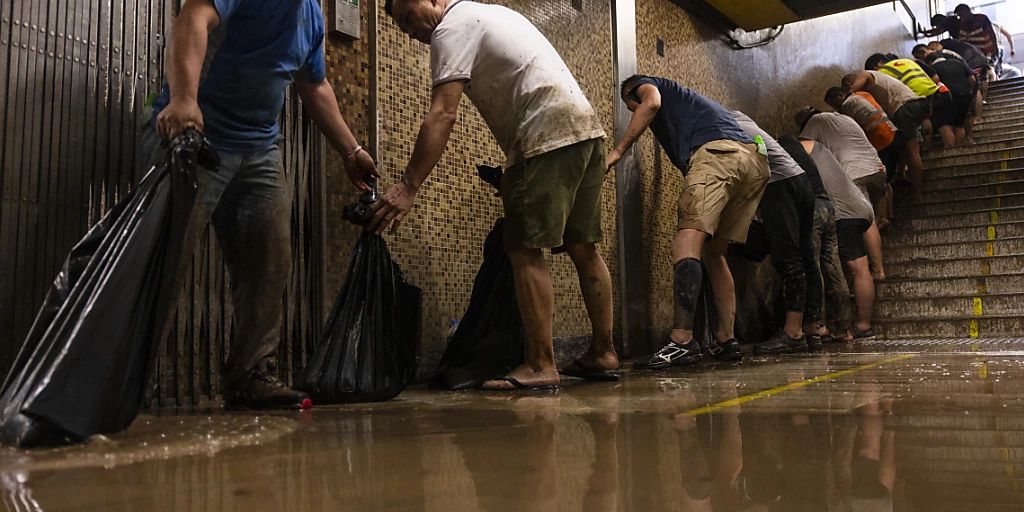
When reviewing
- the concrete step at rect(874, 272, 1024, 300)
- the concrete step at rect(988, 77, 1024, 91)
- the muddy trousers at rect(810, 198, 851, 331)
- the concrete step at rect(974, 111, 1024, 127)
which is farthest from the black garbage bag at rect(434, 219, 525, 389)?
the concrete step at rect(988, 77, 1024, 91)

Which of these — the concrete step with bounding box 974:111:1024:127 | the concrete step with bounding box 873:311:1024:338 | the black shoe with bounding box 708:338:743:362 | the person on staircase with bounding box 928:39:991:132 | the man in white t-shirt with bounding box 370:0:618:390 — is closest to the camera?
the man in white t-shirt with bounding box 370:0:618:390

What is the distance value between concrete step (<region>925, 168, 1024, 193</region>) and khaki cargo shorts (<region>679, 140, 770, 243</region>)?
4.87 m

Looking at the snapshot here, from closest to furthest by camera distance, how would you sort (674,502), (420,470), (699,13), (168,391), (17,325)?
(674,502) < (420,470) < (17,325) < (168,391) < (699,13)

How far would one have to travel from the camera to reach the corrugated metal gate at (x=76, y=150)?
2.25 meters

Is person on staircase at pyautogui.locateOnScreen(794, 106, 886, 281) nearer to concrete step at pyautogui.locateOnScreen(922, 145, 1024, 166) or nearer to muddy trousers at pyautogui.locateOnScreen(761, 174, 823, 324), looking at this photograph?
muddy trousers at pyautogui.locateOnScreen(761, 174, 823, 324)

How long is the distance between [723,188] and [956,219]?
4480 mm

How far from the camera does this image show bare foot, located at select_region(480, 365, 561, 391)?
263 centimetres

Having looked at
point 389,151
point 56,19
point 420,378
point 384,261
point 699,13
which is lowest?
point 420,378

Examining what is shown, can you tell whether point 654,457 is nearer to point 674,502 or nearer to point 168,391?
point 674,502

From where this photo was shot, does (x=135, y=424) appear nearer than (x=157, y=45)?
Yes

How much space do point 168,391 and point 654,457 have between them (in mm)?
1923

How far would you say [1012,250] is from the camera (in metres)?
6.55

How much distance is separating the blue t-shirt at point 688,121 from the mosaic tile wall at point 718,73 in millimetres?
803

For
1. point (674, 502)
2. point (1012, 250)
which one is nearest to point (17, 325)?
point (674, 502)
